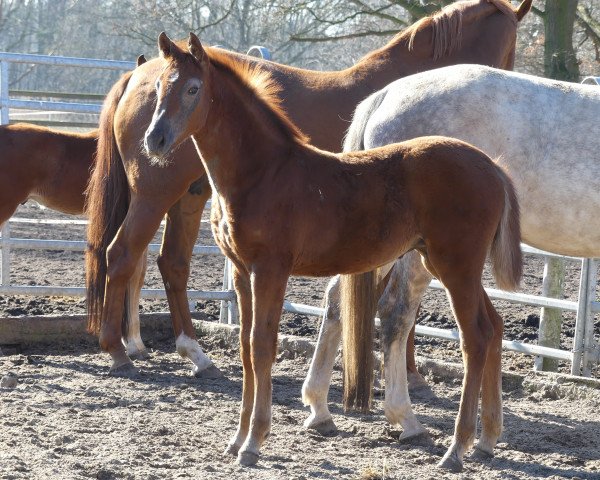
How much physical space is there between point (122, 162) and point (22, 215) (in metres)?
6.92

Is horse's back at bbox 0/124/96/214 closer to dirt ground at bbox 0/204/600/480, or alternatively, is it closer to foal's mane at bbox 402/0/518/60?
dirt ground at bbox 0/204/600/480

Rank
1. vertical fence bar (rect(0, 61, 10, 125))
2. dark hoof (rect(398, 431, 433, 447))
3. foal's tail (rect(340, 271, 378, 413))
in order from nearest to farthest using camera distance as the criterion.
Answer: dark hoof (rect(398, 431, 433, 447))
foal's tail (rect(340, 271, 378, 413))
vertical fence bar (rect(0, 61, 10, 125))

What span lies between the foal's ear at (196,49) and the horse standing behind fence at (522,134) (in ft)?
4.23

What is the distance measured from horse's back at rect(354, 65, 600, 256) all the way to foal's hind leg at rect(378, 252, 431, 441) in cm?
72

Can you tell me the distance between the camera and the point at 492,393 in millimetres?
3812

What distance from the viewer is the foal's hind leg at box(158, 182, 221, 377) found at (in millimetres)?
5926

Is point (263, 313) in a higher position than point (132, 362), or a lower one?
higher

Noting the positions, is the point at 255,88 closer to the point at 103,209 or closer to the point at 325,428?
the point at 325,428

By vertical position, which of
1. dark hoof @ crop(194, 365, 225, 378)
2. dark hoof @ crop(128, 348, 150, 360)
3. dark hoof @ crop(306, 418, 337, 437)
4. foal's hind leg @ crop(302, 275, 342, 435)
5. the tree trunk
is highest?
the tree trunk

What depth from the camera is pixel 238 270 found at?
150 inches

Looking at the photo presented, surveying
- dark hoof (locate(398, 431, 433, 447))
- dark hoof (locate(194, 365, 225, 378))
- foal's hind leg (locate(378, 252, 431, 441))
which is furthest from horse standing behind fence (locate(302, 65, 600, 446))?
dark hoof (locate(194, 365, 225, 378))

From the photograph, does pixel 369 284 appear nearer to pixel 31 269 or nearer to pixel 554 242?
pixel 554 242

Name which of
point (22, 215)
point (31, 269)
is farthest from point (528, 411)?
point (22, 215)

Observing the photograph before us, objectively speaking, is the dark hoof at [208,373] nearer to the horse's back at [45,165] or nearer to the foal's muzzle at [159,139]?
the horse's back at [45,165]
